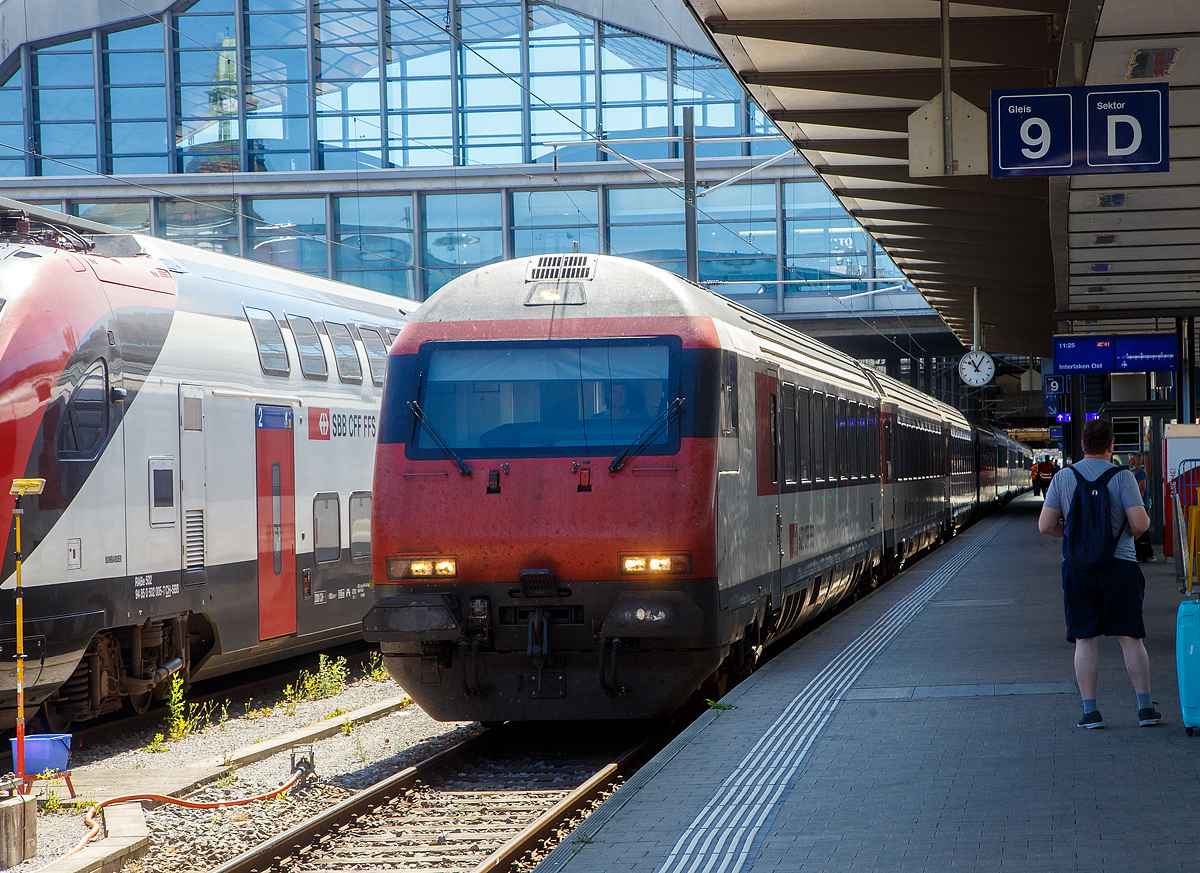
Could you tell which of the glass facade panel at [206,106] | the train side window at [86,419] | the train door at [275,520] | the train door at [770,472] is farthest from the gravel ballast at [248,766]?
the glass facade panel at [206,106]

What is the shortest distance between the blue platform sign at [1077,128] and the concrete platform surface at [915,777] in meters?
3.48

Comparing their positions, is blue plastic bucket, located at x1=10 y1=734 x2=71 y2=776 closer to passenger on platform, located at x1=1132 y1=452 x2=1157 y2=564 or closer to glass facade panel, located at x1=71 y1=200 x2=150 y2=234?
passenger on platform, located at x1=1132 y1=452 x2=1157 y2=564

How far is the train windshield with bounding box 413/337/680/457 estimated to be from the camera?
28.7 feet

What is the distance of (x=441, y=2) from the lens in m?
40.0

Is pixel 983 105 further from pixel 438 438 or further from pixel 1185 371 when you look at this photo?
pixel 1185 371

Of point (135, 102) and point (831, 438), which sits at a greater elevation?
point (135, 102)

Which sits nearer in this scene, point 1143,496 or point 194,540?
point 194,540

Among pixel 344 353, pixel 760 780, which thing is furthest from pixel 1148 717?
pixel 344 353

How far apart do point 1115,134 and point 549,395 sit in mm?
4053

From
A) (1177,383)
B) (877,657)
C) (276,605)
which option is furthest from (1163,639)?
(1177,383)

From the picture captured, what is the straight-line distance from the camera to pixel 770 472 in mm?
10703

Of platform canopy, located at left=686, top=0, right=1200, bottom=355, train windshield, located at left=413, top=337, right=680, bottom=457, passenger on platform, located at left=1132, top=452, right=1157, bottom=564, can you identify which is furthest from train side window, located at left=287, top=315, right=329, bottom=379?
passenger on platform, located at left=1132, top=452, right=1157, bottom=564

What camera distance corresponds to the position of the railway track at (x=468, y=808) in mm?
6473

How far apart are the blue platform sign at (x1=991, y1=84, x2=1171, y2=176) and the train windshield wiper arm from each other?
3988 millimetres
